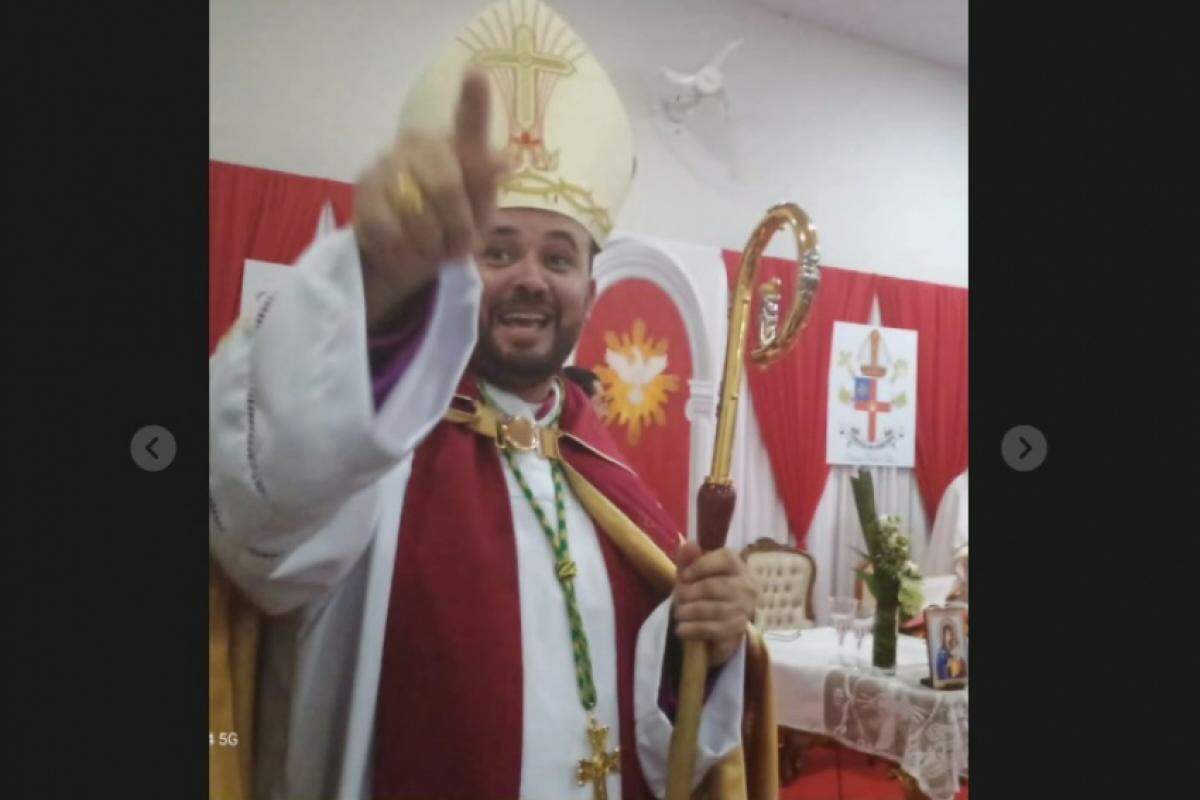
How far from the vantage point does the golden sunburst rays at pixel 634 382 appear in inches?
69.9

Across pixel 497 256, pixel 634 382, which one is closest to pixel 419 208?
pixel 497 256

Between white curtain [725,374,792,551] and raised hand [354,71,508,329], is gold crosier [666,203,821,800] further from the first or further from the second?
raised hand [354,71,508,329]

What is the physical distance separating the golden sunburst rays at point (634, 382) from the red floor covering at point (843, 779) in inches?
26.8

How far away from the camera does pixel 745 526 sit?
1.93 m

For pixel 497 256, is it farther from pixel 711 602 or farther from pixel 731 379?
pixel 711 602

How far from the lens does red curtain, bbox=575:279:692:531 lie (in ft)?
5.71

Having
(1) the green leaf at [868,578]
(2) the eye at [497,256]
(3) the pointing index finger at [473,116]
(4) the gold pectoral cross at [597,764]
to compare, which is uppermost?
(3) the pointing index finger at [473,116]

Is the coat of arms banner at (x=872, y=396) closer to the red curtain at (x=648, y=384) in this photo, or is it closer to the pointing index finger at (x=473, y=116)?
the red curtain at (x=648, y=384)

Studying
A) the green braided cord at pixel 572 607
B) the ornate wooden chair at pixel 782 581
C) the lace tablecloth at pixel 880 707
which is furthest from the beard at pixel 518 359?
the lace tablecloth at pixel 880 707
